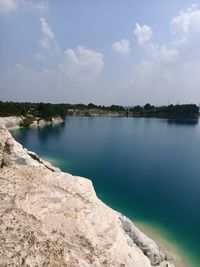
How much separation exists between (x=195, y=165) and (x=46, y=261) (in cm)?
3771

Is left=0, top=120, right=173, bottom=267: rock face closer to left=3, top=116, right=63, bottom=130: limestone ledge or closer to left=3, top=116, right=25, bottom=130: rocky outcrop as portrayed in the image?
left=3, top=116, right=63, bottom=130: limestone ledge

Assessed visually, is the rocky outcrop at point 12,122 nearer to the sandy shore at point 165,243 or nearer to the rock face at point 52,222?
the sandy shore at point 165,243

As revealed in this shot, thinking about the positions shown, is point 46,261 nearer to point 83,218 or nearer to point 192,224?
point 83,218

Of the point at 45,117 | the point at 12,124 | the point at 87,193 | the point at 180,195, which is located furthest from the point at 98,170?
the point at 45,117

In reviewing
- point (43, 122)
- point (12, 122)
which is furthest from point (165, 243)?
point (43, 122)

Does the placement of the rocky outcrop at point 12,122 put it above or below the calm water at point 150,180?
above

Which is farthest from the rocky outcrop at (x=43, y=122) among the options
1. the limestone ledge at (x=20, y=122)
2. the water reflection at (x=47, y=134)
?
the water reflection at (x=47, y=134)

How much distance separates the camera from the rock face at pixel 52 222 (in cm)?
670

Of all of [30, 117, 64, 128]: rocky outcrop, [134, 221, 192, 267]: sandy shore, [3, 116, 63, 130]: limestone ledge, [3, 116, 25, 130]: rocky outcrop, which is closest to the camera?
[134, 221, 192, 267]: sandy shore

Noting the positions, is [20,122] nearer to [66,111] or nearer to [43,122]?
[43,122]

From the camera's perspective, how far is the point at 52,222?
8070mm

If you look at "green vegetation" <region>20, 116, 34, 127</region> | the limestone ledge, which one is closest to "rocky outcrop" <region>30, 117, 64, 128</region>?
the limestone ledge

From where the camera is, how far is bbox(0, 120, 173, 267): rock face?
22.0 feet

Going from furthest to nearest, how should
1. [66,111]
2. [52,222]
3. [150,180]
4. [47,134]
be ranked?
[66,111] < [47,134] < [150,180] < [52,222]
